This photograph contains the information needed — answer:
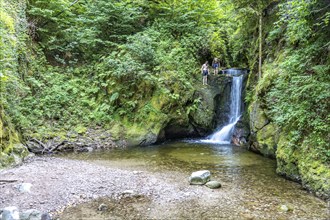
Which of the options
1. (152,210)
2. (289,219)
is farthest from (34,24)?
(289,219)

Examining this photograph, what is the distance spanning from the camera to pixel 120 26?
60.5ft

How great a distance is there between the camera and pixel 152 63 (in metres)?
16.1

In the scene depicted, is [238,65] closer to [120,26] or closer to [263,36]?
[263,36]

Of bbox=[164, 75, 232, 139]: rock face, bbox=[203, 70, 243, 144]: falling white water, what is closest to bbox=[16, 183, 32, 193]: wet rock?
bbox=[164, 75, 232, 139]: rock face

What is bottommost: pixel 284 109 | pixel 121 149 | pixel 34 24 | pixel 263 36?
pixel 121 149

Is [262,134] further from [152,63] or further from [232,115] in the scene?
[152,63]

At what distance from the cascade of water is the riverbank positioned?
7235 millimetres

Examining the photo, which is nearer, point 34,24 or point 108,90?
point 108,90

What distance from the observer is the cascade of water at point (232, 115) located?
1527 centimetres

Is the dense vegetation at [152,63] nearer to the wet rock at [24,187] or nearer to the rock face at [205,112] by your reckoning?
the rock face at [205,112]

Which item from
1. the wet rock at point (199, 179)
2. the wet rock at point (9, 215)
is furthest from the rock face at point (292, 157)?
the wet rock at point (9, 215)

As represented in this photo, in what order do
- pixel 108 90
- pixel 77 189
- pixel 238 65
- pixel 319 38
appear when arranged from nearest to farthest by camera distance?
pixel 77 189 → pixel 319 38 → pixel 108 90 → pixel 238 65

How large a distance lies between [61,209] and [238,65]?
632 inches

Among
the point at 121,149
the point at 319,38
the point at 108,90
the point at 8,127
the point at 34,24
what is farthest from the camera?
the point at 34,24
